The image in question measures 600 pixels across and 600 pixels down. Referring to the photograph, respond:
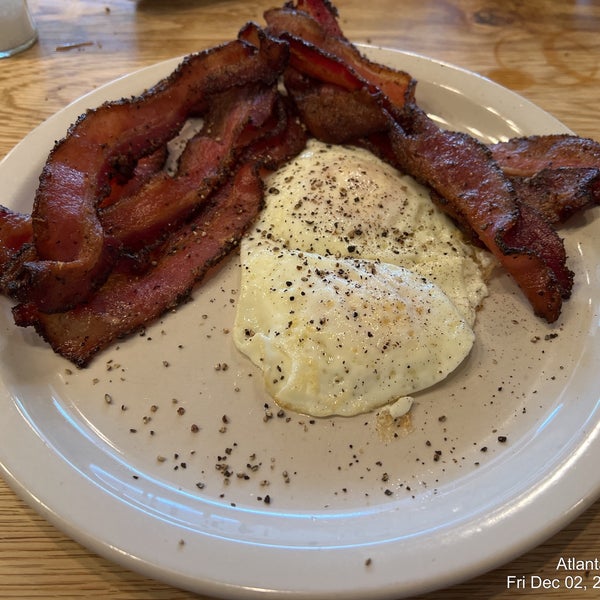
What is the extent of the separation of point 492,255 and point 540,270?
18cm

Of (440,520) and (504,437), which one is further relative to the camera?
(504,437)

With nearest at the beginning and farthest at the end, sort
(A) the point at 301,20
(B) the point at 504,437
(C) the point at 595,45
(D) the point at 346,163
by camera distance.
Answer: (B) the point at 504,437 → (D) the point at 346,163 → (A) the point at 301,20 → (C) the point at 595,45

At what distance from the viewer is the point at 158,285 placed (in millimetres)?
1651

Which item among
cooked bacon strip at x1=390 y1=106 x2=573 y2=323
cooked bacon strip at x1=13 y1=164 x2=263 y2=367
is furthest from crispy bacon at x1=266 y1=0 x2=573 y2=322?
cooked bacon strip at x1=13 y1=164 x2=263 y2=367

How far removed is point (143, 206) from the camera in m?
1.75

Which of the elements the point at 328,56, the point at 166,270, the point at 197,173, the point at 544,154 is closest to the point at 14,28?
the point at 197,173

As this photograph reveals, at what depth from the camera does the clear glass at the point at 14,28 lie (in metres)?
2.58

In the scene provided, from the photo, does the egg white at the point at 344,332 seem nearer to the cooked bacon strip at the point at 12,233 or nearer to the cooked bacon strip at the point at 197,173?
the cooked bacon strip at the point at 197,173

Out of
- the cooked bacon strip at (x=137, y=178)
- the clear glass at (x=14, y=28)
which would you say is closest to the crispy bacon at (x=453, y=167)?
the cooked bacon strip at (x=137, y=178)

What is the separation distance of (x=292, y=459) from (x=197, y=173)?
102 centimetres

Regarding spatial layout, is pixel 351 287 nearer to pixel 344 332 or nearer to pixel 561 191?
pixel 344 332

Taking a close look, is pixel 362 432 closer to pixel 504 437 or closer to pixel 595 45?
pixel 504 437

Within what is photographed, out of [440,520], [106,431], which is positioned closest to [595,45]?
[440,520]

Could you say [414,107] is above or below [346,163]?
above
